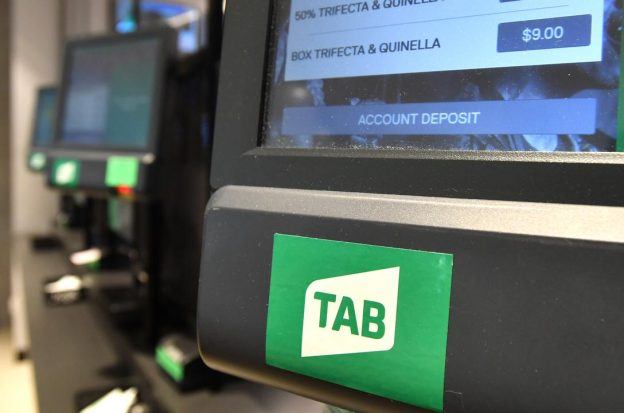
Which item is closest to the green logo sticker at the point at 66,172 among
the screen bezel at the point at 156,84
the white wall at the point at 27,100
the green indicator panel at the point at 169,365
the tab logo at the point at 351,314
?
the screen bezel at the point at 156,84

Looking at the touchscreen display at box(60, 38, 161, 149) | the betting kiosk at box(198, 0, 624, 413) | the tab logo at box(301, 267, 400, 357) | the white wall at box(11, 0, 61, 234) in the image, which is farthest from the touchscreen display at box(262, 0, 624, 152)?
the white wall at box(11, 0, 61, 234)

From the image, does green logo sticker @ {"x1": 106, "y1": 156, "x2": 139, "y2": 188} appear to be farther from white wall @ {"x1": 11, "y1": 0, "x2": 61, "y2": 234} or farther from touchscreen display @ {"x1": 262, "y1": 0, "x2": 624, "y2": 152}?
white wall @ {"x1": 11, "y1": 0, "x2": 61, "y2": 234}

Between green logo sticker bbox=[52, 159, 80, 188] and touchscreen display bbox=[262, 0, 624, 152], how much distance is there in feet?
Result: 3.03

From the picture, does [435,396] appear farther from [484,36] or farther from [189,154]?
[189,154]

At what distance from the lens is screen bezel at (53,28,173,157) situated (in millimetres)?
1105

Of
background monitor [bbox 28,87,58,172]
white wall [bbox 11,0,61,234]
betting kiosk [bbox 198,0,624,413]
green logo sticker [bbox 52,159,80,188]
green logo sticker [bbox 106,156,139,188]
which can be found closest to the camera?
betting kiosk [bbox 198,0,624,413]

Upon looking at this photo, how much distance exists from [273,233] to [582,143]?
0.72ft

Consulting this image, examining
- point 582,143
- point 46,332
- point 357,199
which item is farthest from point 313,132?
point 46,332

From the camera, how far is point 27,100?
3.76 m

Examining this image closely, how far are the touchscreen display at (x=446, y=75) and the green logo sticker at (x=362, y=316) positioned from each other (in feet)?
0.28

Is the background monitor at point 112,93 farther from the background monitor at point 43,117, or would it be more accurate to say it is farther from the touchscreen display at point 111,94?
the background monitor at point 43,117

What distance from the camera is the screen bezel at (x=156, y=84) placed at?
3.63 feet

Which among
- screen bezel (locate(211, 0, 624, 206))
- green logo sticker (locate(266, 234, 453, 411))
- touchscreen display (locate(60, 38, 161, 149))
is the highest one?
touchscreen display (locate(60, 38, 161, 149))

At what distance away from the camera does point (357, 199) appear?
373mm
